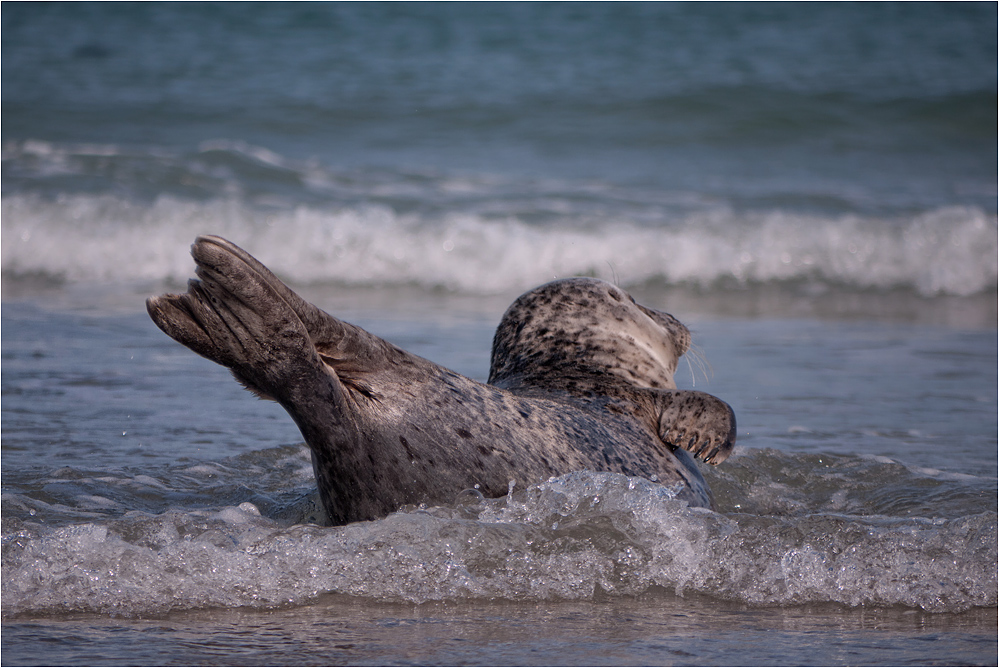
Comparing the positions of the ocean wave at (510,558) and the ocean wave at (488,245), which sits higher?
the ocean wave at (488,245)

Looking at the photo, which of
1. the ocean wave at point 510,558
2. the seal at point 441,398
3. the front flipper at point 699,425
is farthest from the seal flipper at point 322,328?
the front flipper at point 699,425

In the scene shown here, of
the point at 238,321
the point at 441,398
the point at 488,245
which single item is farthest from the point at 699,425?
the point at 488,245

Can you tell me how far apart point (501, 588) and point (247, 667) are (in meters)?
0.78

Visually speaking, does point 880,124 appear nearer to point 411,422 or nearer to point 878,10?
point 878,10

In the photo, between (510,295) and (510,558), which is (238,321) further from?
(510,295)

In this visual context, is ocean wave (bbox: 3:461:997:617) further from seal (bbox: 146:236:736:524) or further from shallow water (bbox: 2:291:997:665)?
seal (bbox: 146:236:736:524)

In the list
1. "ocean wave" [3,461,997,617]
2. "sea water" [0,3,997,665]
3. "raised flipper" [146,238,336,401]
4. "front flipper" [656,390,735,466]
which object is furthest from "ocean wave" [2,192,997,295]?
"raised flipper" [146,238,336,401]

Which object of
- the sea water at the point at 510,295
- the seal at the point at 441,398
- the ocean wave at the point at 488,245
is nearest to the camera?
the seal at the point at 441,398

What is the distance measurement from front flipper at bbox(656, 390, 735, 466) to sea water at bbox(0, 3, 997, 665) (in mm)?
481

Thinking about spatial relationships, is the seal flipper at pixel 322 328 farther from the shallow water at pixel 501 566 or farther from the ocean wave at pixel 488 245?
the ocean wave at pixel 488 245

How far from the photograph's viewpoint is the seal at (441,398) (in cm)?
271

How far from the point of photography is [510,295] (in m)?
9.53

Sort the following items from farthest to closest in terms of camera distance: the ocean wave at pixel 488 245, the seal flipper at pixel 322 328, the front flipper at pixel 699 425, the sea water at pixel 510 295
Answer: the ocean wave at pixel 488 245 → the front flipper at pixel 699 425 → the sea water at pixel 510 295 → the seal flipper at pixel 322 328

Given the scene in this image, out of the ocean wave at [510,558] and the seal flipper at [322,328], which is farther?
the ocean wave at [510,558]
